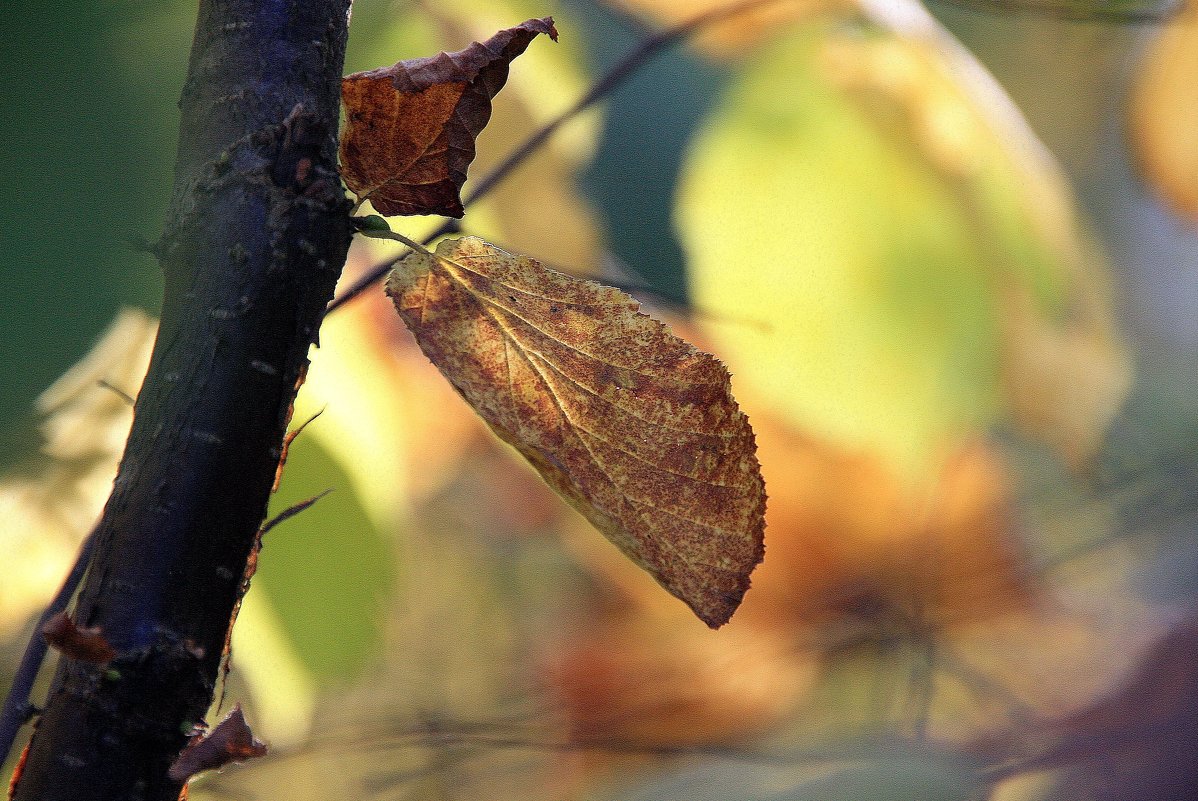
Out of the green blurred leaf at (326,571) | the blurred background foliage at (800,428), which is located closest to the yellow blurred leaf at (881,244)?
the blurred background foliage at (800,428)

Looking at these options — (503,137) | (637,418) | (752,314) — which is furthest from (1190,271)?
(637,418)

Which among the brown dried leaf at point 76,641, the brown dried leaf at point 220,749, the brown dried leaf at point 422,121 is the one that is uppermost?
the brown dried leaf at point 422,121

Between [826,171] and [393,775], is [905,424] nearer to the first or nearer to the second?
[826,171]

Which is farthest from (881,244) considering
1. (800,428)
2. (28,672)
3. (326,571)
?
(28,672)

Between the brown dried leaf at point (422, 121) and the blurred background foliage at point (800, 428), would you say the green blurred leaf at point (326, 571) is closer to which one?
the blurred background foliage at point (800, 428)

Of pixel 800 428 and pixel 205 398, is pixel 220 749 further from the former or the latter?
pixel 800 428

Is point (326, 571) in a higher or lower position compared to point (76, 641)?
higher

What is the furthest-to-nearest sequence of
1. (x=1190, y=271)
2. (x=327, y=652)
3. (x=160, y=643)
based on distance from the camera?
(x=1190, y=271)
(x=327, y=652)
(x=160, y=643)
